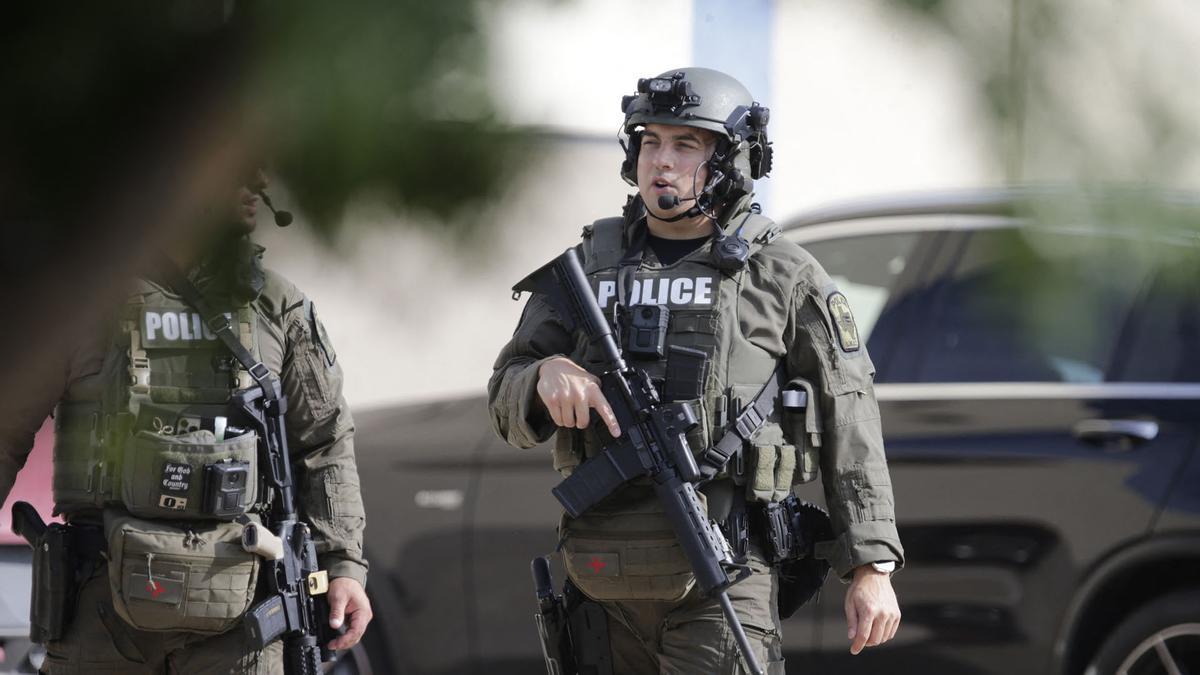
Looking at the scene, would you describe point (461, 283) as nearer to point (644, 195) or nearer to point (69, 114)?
point (69, 114)

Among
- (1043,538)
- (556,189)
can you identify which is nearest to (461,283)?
(556,189)

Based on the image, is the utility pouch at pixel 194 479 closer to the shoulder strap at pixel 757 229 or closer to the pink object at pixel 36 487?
the shoulder strap at pixel 757 229

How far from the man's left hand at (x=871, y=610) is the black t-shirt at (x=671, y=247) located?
0.73m

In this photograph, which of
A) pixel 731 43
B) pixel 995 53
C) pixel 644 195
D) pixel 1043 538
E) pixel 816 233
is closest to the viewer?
pixel 995 53

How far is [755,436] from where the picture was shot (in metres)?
3.01

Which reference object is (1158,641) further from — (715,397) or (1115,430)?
(715,397)

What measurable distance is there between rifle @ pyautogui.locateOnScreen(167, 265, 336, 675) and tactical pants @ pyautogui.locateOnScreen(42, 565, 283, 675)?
5cm

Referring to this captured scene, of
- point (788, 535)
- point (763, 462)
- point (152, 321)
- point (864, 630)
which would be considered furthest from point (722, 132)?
point (152, 321)

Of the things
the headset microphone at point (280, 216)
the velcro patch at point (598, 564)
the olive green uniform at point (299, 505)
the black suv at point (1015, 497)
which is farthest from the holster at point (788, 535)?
the headset microphone at point (280, 216)

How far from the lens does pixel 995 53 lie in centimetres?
62

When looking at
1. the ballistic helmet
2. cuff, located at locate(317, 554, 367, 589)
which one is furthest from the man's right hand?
cuff, located at locate(317, 554, 367, 589)

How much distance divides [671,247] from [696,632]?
789 mm

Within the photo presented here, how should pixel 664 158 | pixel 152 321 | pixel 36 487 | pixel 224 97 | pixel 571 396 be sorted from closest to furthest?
pixel 224 97 < pixel 152 321 < pixel 571 396 < pixel 664 158 < pixel 36 487

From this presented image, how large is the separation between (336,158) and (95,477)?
8.60 ft
